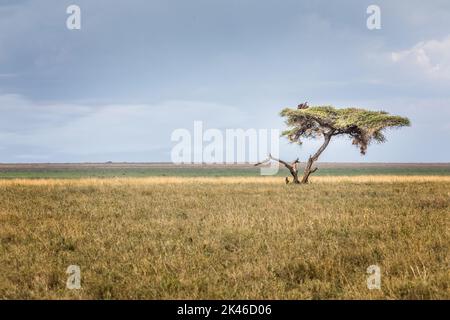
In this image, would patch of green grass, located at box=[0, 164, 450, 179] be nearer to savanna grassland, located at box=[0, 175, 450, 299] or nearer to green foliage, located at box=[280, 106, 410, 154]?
green foliage, located at box=[280, 106, 410, 154]

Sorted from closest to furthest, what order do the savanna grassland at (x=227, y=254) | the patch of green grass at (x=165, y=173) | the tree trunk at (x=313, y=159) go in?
the savanna grassland at (x=227, y=254)
the tree trunk at (x=313, y=159)
the patch of green grass at (x=165, y=173)

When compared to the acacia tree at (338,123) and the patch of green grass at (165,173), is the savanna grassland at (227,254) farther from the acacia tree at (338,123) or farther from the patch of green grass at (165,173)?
the patch of green grass at (165,173)

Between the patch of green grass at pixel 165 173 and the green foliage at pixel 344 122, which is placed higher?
the green foliage at pixel 344 122

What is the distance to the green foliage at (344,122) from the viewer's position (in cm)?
3428

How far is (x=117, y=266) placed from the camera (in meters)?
7.46

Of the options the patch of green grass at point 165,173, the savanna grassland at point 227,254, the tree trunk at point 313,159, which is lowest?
the patch of green grass at point 165,173

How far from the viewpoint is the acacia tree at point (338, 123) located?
3416 cm

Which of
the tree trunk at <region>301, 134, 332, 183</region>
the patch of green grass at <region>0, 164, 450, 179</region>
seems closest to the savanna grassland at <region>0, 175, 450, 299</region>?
the tree trunk at <region>301, 134, 332, 183</region>

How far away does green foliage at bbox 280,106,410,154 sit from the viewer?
34281 mm

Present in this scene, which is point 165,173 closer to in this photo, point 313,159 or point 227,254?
point 313,159

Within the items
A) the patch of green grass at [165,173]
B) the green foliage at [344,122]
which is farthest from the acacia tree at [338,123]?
the patch of green grass at [165,173]

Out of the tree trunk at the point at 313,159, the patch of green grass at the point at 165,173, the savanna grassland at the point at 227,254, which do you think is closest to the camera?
the savanna grassland at the point at 227,254

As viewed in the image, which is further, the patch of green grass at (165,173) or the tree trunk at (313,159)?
the patch of green grass at (165,173)
